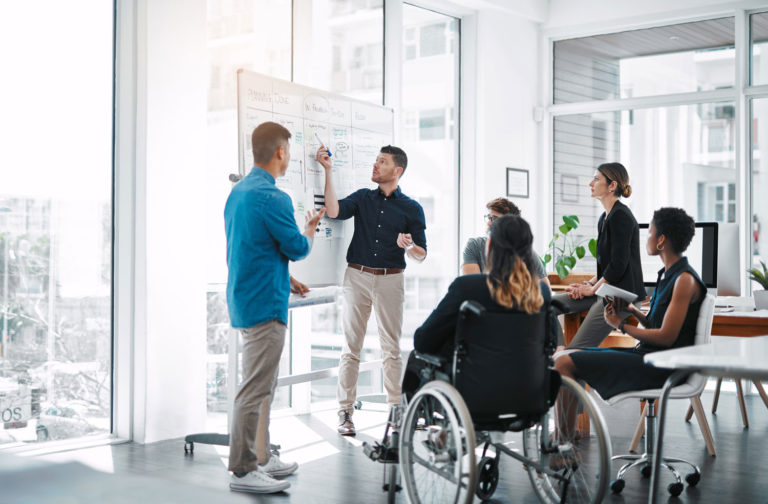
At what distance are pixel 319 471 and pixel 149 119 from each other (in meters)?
1.99

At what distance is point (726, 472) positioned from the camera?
3615 mm

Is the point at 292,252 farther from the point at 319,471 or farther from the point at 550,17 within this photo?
the point at 550,17

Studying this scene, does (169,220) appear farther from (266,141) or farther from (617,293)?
(617,293)

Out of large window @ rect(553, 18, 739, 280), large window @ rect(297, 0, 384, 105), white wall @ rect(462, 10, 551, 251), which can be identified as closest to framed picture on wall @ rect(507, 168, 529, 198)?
white wall @ rect(462, 10, 551, 251)

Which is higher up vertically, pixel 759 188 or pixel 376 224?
pixel 759 188

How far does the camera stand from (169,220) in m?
4.24

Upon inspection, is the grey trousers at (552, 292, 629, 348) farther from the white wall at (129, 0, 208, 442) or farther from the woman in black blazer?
the white wall at (129, 0, 208, 442)

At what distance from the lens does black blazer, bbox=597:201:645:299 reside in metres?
3.94

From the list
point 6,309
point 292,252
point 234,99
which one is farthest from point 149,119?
point 292,252

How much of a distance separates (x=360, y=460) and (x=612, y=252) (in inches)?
63.5

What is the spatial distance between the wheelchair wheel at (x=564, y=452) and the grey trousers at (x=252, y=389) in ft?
3.43

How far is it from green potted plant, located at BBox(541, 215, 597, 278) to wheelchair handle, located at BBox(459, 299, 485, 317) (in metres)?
3.42

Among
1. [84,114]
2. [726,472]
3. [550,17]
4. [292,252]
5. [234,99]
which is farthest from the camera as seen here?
[550,17]

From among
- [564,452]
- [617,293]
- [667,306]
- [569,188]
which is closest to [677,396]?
[667,306]
